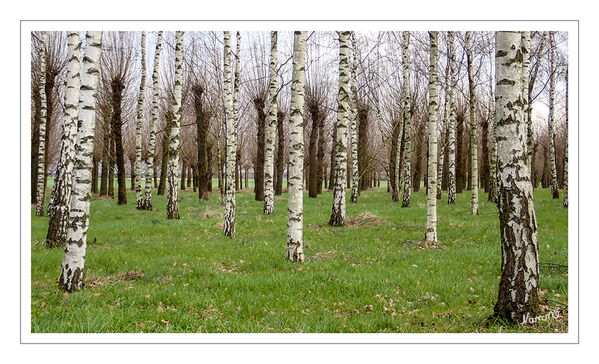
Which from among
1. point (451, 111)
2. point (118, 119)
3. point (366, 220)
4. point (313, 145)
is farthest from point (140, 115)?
point (451, 111)

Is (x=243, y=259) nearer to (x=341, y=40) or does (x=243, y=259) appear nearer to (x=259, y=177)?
(x=341, y=40)

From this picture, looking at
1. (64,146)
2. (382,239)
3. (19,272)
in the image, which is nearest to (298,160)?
(382,239)

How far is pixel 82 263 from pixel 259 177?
1734cm

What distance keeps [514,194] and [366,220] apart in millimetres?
9628

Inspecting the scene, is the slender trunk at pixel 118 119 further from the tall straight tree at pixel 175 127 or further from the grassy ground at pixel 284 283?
the grassy ground at pixel 284 283

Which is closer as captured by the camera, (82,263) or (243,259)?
(82,263)

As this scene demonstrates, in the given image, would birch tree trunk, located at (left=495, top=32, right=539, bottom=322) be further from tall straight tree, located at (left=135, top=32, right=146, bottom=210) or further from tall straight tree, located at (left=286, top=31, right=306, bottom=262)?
tall straight tree, located at (left=135, top=32, right=146, bottom=210)

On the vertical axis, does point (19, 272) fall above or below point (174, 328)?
above

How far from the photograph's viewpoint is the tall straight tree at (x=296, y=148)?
789 centimetres

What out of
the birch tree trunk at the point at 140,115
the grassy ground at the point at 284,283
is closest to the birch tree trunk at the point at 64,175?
the grassy ground at the point at 284,283

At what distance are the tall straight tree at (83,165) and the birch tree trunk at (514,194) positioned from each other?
5.73 m

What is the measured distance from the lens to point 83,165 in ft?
18.5

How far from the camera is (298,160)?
804cm

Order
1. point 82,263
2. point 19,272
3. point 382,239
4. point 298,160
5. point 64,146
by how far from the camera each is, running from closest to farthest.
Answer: point 19,272, point 82,263, point 298,160, point 64,146, point 382,239
